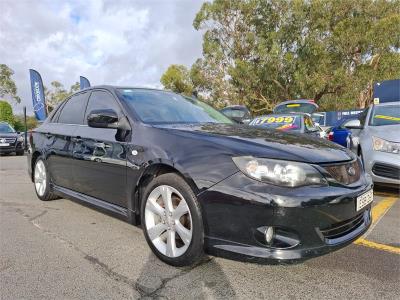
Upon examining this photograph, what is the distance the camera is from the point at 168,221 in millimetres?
3020

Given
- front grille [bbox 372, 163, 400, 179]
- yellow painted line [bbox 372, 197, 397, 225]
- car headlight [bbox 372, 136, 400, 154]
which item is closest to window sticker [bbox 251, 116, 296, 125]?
car headlight [bbox 372, 136, 400, 154]

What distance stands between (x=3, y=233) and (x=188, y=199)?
2378 millimetres

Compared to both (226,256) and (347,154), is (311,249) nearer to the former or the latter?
(226,256)

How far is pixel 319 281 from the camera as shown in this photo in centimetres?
276

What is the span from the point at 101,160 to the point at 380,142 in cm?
404

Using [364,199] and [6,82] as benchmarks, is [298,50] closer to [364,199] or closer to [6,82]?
[364,199]

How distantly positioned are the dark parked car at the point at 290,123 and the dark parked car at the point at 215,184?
5.51 meters

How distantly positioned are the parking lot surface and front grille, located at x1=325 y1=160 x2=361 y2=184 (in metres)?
0.71

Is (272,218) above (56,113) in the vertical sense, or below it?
below

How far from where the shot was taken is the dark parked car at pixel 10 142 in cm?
1510

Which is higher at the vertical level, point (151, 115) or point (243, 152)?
point (151, 115)

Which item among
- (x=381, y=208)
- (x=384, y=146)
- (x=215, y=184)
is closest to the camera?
(x=215, y=184)

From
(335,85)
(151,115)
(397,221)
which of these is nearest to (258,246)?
(151,115)

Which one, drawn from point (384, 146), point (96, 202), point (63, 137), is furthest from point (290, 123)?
A: point (96, 202)
